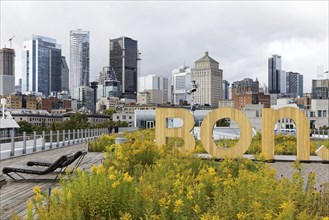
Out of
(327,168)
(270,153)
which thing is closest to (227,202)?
(327,168)

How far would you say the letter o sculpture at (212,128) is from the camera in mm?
14109

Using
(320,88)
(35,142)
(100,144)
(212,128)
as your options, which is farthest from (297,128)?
(320,88)

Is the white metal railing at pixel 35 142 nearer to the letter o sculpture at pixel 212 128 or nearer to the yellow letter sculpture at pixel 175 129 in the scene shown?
the yellow letter sculpture at pixel 175 129

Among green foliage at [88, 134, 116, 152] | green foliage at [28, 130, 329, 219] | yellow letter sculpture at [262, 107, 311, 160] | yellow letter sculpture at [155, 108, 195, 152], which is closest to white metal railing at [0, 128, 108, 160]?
green foliage at [88, 134, 116, 152]

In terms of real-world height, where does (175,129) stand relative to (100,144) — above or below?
above

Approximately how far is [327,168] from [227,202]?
33.6ft

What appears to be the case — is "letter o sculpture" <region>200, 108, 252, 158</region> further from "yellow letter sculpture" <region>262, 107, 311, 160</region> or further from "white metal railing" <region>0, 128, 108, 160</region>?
"white metal railing" <region>0, 128, 108, 160</region>

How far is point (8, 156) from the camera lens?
647 inches

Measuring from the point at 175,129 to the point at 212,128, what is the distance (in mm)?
1524

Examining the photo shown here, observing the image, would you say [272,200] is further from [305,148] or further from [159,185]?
[305,148]

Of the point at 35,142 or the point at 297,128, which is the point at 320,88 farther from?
the point at 297,128

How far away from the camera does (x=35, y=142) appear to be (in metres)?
19.5

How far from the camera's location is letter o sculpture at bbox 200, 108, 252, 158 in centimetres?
1411

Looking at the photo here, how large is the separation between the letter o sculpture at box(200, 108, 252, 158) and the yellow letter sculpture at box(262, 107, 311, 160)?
2.82 ft
